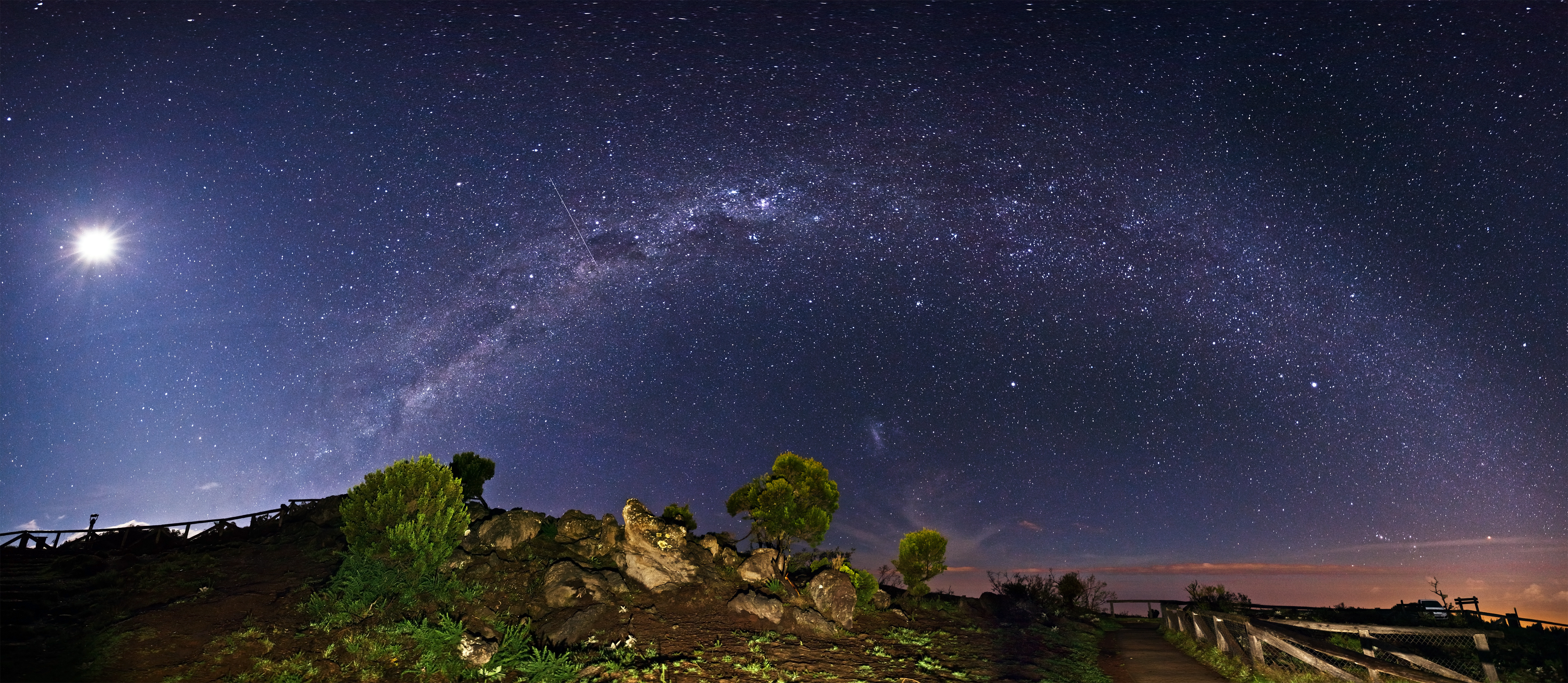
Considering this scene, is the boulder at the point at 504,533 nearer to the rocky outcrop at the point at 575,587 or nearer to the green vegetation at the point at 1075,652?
the rocky outcrop at the point at 575,587

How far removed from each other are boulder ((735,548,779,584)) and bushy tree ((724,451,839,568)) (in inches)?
91.4

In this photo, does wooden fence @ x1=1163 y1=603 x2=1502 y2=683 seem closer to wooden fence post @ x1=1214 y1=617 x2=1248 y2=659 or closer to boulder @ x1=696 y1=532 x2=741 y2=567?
wooden fence post @ x1=1214 y1=617 x2=1248 y2=659

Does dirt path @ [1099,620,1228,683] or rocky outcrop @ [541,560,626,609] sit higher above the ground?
rocky outcrop @ [541,560,626,609]

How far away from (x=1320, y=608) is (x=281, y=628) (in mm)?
42266

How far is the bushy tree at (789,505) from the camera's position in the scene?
20.8 m

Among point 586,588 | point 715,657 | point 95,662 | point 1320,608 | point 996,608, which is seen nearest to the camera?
point 95,662

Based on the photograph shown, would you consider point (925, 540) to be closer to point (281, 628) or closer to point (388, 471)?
point (388, 471)

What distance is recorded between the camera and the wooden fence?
11.6 metres

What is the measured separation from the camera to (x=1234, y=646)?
15.2 m

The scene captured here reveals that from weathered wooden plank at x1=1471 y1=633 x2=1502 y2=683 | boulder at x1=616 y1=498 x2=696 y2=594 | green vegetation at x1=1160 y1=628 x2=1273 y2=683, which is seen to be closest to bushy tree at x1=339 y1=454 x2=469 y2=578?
boulder at x1=616 y1=498 x2=696 y2=594

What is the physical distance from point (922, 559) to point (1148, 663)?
1054 cm

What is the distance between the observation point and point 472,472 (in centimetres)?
2344

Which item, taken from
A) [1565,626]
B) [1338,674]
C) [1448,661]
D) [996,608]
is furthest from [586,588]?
[1565,626]

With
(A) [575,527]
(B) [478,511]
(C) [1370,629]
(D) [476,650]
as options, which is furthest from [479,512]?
(C) [1370,629]
